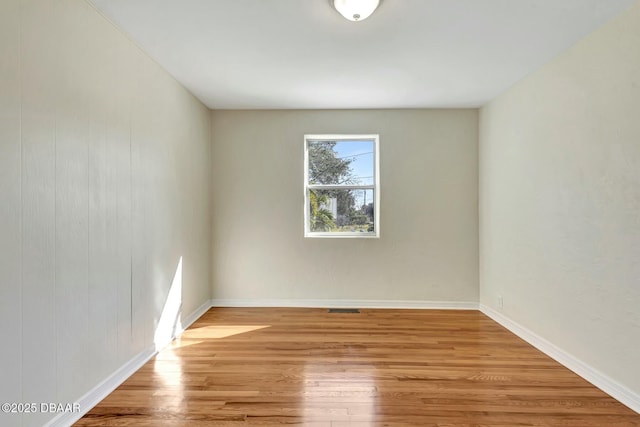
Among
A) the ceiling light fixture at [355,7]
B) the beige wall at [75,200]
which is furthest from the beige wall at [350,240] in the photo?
the ceiling light fixture at [355,7]

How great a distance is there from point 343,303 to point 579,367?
2.36m

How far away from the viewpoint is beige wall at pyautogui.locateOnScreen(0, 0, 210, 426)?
155 centimetres

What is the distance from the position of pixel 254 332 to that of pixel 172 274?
3.14 feet

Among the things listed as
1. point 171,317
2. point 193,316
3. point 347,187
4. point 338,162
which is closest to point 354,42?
point 338,162

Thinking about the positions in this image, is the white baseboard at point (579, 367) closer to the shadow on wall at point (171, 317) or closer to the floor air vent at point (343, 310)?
the floor air vent at point (343, 310)

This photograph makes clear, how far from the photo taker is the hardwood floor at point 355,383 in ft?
6.38

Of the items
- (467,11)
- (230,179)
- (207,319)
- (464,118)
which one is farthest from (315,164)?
(467,11)

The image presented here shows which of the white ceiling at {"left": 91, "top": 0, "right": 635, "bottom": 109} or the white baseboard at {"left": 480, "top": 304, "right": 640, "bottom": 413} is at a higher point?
the white ceiling at {"left": 91, "top": 0, "right": 635, "bottom": 109}

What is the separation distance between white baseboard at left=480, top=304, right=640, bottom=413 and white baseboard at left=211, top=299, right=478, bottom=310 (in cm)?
64

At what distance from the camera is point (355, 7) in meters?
2.02

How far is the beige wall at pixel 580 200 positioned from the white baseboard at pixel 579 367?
0.11 ft

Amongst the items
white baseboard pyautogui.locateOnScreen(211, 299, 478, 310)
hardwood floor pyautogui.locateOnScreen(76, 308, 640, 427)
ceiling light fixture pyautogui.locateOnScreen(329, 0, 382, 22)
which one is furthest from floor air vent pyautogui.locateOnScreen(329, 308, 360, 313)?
ceiling light fixture pyautogui.locateOnScreen(329, 0, 382, 22)

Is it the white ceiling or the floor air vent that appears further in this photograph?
the floor air vent

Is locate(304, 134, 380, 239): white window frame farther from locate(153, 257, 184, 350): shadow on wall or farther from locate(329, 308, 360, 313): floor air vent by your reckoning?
locate(153, 257, 184, 350): shadow on wall
